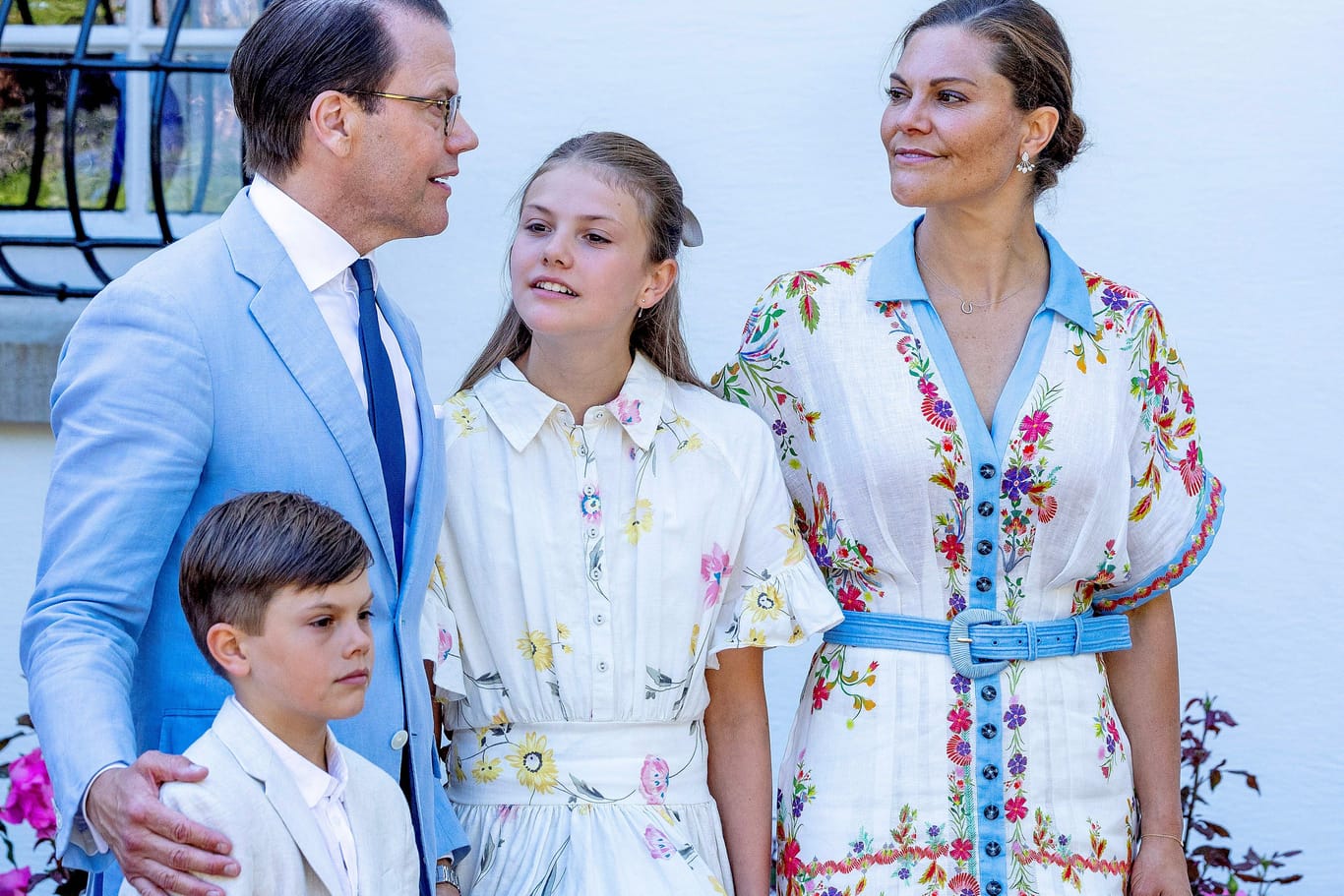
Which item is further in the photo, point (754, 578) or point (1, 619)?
point (1, 619)

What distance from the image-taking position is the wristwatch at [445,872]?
7.16 ft

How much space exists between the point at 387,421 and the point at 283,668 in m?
0.39

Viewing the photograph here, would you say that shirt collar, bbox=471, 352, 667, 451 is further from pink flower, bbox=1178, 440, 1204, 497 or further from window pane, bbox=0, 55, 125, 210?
window pane, bbox=0, 55, 125, 210

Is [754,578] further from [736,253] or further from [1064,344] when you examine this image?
[736,253]

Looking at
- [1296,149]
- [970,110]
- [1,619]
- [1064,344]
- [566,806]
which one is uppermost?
[1296,149]

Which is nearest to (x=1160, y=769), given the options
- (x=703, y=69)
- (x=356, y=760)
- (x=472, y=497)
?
(x=472, y=497)

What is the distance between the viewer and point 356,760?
188cm

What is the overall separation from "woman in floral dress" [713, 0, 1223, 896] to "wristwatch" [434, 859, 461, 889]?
513mm

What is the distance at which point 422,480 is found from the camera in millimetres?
2096

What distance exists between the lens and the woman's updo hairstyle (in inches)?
97.7

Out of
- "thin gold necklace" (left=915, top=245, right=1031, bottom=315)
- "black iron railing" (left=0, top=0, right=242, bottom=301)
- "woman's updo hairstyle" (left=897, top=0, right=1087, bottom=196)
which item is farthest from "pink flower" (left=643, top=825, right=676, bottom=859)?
"black iron railing" (left=0, top=0, right=242, bottom=301)

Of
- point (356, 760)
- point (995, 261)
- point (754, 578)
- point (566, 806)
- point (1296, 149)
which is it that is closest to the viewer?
point (356, 760)

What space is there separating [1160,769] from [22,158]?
9.17ft

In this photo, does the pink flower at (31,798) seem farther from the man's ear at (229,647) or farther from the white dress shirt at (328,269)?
the man's ear at (229,647)
